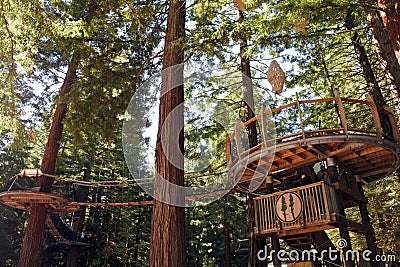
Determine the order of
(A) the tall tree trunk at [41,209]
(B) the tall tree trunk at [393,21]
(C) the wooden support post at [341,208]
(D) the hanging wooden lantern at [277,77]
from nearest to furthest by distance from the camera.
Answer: (C) the wooden support post at [341,208] → (B) the tall tree trunk at [393,21] → (D) the hanging wooden lantern at [277,77] → (A) the tall tree trunk at [41,209]

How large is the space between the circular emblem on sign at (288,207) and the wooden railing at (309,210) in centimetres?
5

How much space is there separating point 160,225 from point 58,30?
472 centimetres

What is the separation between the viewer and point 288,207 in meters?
5.40

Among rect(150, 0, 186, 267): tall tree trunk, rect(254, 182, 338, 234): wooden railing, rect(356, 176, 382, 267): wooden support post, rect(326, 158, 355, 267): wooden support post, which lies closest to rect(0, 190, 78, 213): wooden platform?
rect(150, 0, 186, 267): tall tree trunk

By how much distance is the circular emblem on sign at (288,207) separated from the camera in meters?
5.28

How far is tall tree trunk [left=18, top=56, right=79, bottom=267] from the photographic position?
900cm

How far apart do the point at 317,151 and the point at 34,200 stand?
8.13 metres

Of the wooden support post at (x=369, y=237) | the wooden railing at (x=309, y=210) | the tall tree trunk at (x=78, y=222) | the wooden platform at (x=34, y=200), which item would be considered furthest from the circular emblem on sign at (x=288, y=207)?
the tall tree trunk at (x=78, y=222)

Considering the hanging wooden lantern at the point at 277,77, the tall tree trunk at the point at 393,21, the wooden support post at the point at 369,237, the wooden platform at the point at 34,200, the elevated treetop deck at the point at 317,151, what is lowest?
the wooden support post at the point at 369,237

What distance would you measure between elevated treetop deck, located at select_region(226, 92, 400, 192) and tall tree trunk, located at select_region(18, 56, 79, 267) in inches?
197

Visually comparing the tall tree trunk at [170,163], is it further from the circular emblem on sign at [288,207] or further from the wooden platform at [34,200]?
the wooden platform at [34,200]

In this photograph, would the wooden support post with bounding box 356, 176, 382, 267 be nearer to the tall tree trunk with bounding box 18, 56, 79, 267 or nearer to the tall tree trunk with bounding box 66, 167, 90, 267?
the tall tree trunk with bounding box 18, 56, 79, 267

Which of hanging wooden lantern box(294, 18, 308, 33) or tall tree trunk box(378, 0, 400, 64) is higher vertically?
hanging wooden lantern box(294, 18, 308, 33)

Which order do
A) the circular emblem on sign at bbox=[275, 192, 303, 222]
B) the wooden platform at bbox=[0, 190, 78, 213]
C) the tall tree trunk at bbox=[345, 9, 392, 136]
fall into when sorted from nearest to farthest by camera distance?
the circular emblem on sign at bbox=[275, 192, 303, 222], the tall tree trunk at bbox=[345, 9, 392, 136], the wooden platform at bbox=[0, 190, 78, 213]
